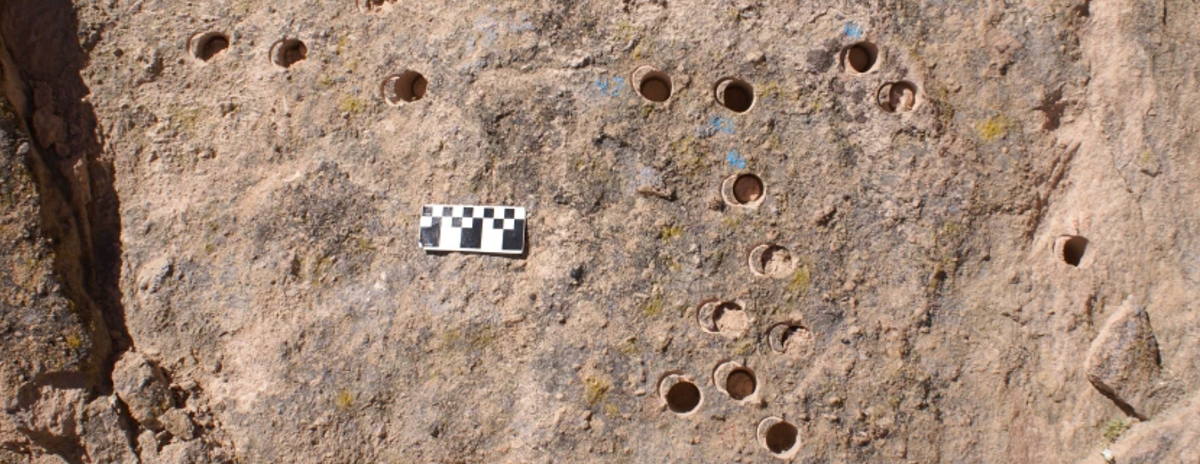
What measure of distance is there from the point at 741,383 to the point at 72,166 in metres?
1.80

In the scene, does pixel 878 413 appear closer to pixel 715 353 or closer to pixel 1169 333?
pixel 715 353

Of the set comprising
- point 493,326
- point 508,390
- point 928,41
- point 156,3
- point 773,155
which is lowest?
point 508,390

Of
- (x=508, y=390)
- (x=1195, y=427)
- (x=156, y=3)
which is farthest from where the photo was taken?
(x=156, y=3)

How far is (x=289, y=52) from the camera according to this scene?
222 cm

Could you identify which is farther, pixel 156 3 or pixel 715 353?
pixel 156 3

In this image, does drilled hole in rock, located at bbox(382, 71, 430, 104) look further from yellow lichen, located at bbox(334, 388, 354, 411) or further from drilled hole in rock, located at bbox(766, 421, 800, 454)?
drilled hole in rock, located at bbox(766, 421, 800, 454)

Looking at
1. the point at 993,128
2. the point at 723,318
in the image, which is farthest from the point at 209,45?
the point at 993,128

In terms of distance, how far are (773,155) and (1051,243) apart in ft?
2.30

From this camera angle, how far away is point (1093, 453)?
6.44 ft

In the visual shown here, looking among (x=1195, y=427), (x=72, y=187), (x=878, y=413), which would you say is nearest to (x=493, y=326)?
(x=878, y=413)

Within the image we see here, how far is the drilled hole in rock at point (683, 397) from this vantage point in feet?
6.62

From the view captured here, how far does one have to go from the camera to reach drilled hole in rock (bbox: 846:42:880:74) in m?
2.05

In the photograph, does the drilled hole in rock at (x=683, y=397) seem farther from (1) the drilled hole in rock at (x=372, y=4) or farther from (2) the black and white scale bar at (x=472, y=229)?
(1) the drilled hole in rock at (x=372, y=4)

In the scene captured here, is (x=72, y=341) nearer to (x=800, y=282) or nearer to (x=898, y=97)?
(x=800, y=282)
